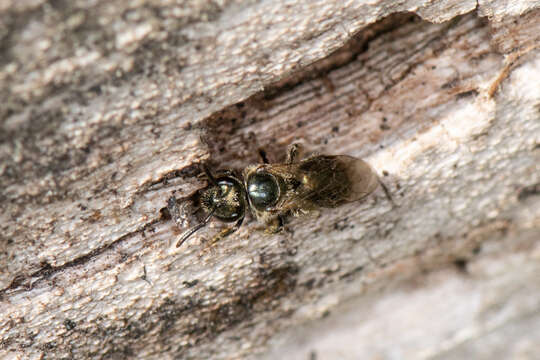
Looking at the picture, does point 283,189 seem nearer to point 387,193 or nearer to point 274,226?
point 274,226

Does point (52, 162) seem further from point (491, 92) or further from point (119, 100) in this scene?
point (491, 92)

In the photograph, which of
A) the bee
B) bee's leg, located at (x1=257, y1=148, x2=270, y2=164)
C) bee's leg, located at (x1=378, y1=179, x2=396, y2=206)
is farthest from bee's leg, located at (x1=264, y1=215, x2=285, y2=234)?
bee's leg, located at (x1=378, y1=179, x2=396, y2=206)

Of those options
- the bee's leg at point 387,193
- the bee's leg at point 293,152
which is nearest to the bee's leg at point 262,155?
the bee's leg at point 293,152

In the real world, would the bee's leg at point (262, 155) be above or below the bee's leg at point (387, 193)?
above

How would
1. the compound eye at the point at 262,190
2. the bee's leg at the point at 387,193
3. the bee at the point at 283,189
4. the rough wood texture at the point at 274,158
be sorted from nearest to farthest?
the rough wood texture at the point at 274,158
the bee at the point at 283,189
the bee's leg at the point at 387,193
the compound eye at the point at 262,190

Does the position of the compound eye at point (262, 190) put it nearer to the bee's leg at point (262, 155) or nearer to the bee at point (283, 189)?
the bee at point (283, 189)

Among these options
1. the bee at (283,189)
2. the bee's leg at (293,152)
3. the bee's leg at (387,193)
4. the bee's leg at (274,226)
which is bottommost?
the bee's leg at (387,193)

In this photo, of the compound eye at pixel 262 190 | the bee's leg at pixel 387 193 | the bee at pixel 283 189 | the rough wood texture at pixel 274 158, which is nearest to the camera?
the rough wood texture at pixel 274 158

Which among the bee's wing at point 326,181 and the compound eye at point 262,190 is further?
the compound eye at point 262,190
